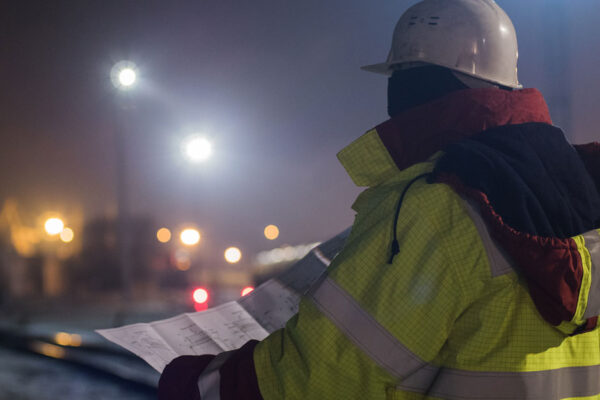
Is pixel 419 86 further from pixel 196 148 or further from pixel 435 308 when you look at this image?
pixel 196 148

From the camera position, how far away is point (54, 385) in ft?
13.3

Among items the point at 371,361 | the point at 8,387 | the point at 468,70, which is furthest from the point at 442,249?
the point at 8,387

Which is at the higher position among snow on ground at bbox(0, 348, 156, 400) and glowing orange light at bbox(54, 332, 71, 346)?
glowing orange light at bbox(54, 332, 71, 346)

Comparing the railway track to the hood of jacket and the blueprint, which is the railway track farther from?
the hood of jacket

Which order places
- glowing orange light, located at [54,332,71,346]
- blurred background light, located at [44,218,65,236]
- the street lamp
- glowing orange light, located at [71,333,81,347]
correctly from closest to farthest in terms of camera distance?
glowing orange light, located at [71,333,81,347], glowing orange light, located at [54,332,71,346], the street lamp, blurred background light, located at [44,218,65,236]

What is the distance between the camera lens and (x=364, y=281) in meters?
1.33

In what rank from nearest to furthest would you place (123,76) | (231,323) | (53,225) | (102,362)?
(231,323)
(102,362)
(123,76)
(53,225)

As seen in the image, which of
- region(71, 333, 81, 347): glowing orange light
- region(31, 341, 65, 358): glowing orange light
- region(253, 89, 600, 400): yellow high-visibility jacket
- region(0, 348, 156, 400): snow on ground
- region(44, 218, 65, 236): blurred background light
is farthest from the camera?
region(44, 218, 65, 236): blurred background light

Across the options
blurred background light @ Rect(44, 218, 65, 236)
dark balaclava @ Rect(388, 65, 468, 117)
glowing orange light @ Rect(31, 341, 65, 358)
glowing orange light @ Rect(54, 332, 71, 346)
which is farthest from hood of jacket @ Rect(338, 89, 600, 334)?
blurred background light @ Rect(44, 218, 65, 236)

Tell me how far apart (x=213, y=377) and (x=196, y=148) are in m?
13.2

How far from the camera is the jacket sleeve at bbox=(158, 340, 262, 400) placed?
1.35 meters

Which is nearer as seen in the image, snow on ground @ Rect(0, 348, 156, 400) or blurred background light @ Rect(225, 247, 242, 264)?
snow on ground @ Rect(0, 348, 156, 400)

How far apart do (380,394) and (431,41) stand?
122 centimetres

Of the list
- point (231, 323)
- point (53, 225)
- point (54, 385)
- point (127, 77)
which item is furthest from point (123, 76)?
point (53, 225)
